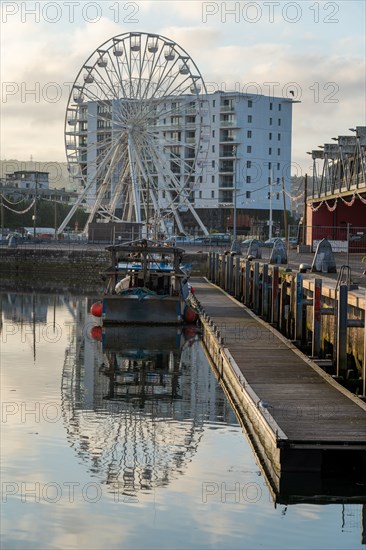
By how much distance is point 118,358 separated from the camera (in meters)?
31.8

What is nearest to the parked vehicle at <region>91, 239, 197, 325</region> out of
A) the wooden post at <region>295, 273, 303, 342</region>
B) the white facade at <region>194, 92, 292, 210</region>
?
the wooden post at <region>295, 273, 303, 342</region>

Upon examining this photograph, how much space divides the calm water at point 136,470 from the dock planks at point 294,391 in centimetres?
93

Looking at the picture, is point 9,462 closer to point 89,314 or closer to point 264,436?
point 264,436

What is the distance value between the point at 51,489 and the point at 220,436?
4561mm

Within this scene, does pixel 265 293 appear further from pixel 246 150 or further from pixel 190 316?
pixel 246 150

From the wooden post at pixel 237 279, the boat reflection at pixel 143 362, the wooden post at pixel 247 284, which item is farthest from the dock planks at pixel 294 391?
the wooden post at pixel 237 279

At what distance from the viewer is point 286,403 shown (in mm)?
18891

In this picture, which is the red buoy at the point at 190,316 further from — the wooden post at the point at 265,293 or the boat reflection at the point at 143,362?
the wooden post at the point at 265,293

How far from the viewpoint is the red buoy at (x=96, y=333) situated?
37062 millimetres

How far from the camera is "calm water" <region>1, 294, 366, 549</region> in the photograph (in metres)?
14.4

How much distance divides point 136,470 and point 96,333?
2129 cm

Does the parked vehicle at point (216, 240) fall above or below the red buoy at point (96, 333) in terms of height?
above

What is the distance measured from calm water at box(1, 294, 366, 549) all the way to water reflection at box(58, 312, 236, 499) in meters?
0.04

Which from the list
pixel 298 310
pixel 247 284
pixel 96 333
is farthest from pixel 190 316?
pixel 298 310
